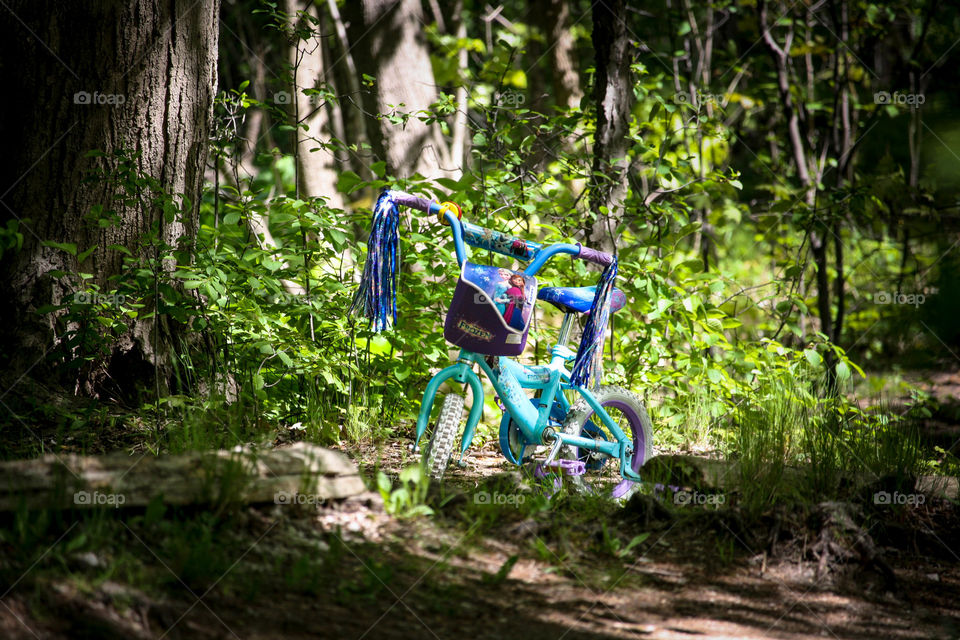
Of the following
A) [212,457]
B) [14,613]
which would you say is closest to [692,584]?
[212,457]

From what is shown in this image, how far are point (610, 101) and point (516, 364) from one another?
2269mm

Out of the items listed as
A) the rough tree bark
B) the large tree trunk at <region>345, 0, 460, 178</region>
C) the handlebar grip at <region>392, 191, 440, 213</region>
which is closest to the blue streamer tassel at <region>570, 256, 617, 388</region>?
the handlebar grip at <region>392, 191, 440, 213</region>

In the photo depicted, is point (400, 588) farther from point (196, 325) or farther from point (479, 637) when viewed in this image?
point (196, 325)

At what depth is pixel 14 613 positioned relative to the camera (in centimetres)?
204

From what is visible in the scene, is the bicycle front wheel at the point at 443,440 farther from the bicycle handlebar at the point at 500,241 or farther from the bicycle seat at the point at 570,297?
the bicycle seat at the point at 570,297

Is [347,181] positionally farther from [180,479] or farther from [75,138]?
[180,479]

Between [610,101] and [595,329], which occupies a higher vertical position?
[610,101]

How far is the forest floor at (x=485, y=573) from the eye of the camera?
224 centimetres

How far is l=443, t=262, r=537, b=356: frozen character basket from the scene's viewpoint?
3164 millimetres

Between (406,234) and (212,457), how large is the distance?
2.13 meters

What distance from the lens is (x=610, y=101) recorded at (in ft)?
17.0

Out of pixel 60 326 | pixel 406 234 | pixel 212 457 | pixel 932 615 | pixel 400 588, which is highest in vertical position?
pixel 406 234

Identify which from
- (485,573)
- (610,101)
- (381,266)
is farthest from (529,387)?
(610,101)

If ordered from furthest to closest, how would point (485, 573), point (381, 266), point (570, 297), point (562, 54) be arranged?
point (562, 54) < point (570, 297) < point (381, 266) < point (485, 573)
